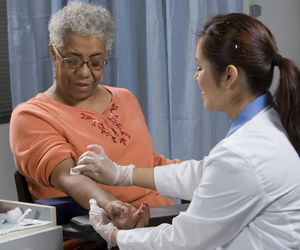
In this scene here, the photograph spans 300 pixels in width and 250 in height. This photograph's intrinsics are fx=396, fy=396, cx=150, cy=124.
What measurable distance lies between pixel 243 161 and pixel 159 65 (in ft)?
4.34

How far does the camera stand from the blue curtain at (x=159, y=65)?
1.96 meters

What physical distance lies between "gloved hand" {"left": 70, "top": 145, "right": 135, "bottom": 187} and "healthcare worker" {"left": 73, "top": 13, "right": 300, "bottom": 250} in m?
0.25

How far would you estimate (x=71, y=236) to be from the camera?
125cm

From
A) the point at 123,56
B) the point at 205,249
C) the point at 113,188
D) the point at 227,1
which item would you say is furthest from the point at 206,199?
the point at 227,1

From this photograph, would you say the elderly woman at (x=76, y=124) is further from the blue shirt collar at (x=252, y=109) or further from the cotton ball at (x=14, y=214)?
the blue shirt collar at (x=252, y=109)

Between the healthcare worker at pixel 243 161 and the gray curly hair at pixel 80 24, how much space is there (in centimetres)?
56

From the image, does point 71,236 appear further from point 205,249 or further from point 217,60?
point 217,60

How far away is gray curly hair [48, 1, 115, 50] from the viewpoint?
5.30 ft

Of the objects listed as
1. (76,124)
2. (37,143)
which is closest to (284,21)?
(76,124)

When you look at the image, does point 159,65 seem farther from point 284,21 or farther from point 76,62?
point 284,21

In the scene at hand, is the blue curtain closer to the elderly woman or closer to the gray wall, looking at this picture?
the elderly woman

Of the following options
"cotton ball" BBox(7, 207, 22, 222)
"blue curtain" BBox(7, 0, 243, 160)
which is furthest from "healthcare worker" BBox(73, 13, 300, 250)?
"blue curtain" BBox(7, 0, 243, 160)

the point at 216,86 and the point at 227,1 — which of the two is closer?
the point at 216,86

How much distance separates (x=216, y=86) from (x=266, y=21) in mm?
2014
